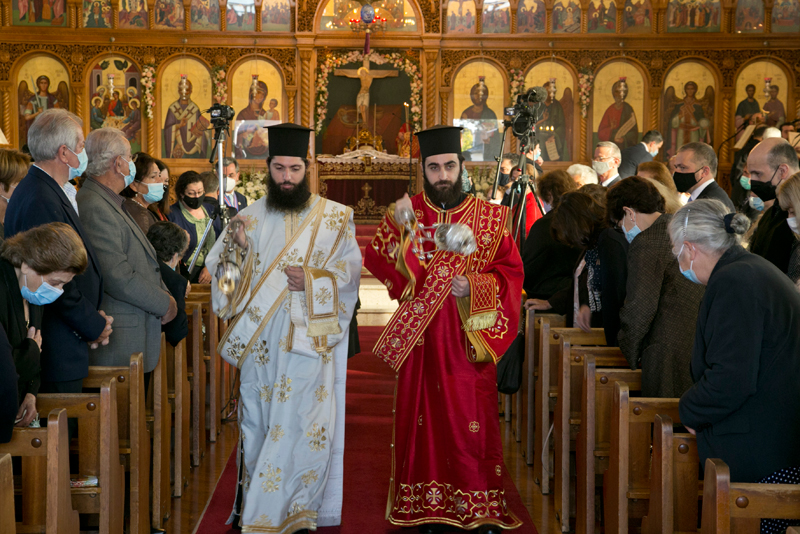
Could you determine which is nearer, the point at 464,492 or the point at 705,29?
the point at 464,492

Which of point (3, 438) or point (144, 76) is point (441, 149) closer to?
point (3, 438)

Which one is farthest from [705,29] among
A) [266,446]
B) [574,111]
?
[266,446]

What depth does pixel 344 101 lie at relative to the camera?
1387 centimetres

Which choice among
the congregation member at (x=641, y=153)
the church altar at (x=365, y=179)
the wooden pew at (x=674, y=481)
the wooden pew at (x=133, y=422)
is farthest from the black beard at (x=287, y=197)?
the church altar at (x=365, y=179)

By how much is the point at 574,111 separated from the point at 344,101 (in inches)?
154

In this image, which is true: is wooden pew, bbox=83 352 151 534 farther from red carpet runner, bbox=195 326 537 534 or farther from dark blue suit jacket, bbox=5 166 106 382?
red carpet runner, bbox=195 326 537 534

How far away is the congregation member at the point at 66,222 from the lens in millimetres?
3240

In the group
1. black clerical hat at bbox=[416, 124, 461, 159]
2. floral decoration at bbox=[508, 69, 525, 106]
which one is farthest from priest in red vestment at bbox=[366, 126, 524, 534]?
floral decoration at bbox=[508, 69, 525, 106]

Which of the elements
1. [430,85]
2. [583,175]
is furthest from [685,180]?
[430,85]

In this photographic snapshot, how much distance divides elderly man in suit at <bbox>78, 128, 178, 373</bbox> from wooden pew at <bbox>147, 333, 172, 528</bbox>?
0.10 m

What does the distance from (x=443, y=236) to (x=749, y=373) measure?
1.44 metres

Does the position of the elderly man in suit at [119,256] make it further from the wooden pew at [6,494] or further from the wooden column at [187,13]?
the wooden column at [187,13]

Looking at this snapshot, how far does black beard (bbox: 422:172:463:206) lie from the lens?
3.81 meters

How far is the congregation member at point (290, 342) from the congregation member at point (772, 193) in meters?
1.94
